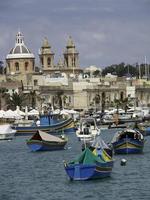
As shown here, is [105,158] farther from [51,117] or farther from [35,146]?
[51,117]

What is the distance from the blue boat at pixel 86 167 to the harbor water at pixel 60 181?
1.34ft

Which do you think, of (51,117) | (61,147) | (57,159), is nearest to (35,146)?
(61,147)

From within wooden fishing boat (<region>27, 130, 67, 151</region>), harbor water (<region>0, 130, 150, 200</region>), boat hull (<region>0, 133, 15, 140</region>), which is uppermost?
wooden fishing boat (<region>27, 130, 67, 151</region>)

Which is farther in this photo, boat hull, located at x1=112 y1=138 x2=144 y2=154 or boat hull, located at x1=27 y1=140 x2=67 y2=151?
boat hull, located at x1=27 y1=140 x2=67 y2=151

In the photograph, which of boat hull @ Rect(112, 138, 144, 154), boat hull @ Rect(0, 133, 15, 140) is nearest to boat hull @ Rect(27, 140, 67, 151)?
boat hull @ Rect(112, 138, 144, 154)

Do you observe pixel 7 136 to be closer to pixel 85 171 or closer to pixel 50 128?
pixel 50 128

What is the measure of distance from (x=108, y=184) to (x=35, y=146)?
106 ft

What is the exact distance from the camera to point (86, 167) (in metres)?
64.9

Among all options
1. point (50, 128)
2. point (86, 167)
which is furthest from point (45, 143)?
point (50, 128)

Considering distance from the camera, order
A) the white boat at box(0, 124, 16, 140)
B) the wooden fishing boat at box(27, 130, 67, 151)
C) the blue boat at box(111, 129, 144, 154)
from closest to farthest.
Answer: the blue boat at box(111, 129, 144, 154)
the wooden fishing boat at box(27, 130, 67, 151)
the white boat at box(0, 124, 16, 140)

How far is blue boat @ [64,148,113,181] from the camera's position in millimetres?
65000

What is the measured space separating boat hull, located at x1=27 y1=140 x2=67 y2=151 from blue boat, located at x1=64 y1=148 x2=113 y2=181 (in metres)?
30.0

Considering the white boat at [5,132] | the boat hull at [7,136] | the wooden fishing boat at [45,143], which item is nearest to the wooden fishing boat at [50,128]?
the boat hull at [7,136]

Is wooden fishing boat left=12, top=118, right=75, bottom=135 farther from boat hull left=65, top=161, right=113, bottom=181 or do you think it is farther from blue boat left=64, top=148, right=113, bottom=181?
blue boat left=64, top=148, right=113, bottom=181
